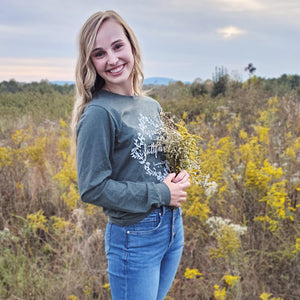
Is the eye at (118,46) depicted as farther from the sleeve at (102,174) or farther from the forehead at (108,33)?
the sleeve at (102,174)

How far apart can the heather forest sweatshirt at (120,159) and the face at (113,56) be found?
2.8 inches

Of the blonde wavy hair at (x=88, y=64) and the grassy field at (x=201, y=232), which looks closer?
the blonde wavy hair at (x=88, y=64)

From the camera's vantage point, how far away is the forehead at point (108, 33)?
1466 mm

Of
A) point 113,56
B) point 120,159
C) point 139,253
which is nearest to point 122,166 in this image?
point 120,159

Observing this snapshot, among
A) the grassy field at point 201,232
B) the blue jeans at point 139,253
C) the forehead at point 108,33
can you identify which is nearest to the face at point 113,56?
the forehead at point 108,33

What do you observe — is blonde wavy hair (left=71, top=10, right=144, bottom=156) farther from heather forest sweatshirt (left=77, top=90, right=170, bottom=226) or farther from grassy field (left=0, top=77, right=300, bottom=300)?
grassy field (left=0, top=77, right=300, bottom=300)

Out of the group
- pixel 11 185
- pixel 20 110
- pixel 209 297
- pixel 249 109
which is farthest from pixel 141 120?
pixel 20 110

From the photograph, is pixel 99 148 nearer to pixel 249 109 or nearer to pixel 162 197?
pixel 162 197

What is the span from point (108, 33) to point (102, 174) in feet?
2.06

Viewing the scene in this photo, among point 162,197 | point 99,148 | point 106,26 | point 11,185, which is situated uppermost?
point 106,26

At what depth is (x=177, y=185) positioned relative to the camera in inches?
58.4

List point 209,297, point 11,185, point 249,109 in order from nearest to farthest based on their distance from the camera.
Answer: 1. point 209,297
2. point 11,185
3. point 249,109

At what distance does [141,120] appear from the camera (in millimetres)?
1493

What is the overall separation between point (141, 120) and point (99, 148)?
272mm
